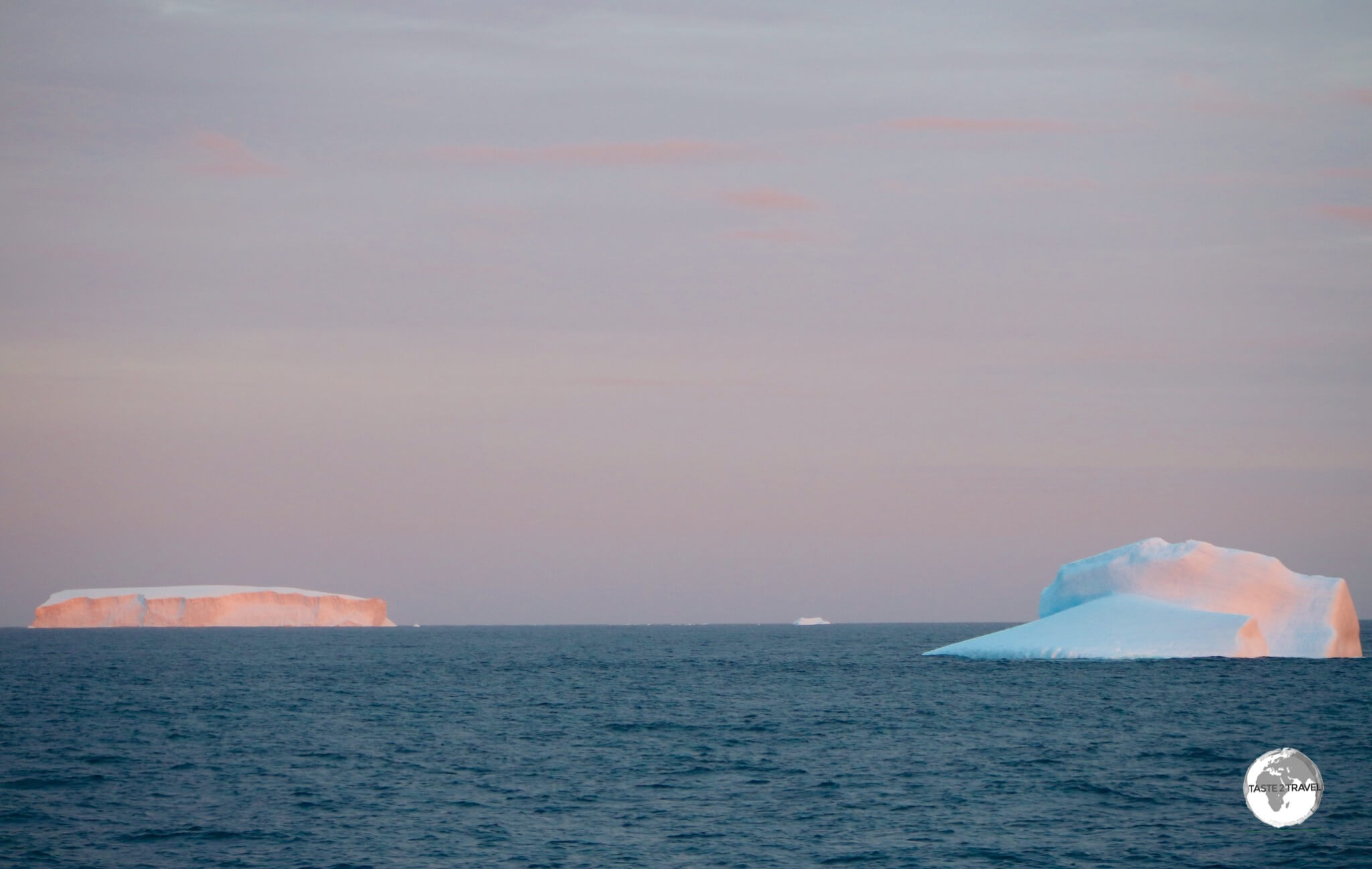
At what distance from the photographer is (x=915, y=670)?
6356 cm

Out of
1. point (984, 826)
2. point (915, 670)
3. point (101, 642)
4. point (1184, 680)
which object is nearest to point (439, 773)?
point (984, 826)

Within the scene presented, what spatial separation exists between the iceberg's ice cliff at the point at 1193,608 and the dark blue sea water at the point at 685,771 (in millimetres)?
2252

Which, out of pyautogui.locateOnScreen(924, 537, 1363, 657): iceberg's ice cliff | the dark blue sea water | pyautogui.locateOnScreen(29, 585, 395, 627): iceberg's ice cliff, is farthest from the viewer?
pyautogui.locateOnScreen(29, 585, 395, 627): iceberg's ice cliff

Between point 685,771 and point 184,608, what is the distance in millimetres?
152188

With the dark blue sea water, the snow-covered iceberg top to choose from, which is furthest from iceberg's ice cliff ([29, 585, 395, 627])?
the dark blue sea water

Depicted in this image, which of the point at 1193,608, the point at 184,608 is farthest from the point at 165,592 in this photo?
the point at 1193,608

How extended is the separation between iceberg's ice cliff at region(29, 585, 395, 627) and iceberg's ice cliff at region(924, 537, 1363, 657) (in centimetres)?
12977

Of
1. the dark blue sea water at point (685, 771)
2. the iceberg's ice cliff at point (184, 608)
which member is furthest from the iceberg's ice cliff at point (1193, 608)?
the iceberg's ice cliff at point (184, 608)

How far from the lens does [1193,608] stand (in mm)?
59500

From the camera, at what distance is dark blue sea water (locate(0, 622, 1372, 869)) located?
69.3 feet

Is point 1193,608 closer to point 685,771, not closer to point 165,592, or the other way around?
point 685,771

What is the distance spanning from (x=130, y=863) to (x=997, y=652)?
170ft

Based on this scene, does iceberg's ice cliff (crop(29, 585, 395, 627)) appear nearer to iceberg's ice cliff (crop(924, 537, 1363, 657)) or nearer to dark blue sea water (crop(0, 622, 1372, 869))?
dark blue sea water (crop(0, 622, 1372, 869))

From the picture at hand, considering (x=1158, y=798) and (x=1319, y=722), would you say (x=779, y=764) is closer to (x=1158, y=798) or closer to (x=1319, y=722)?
(x=1158, y=798)
